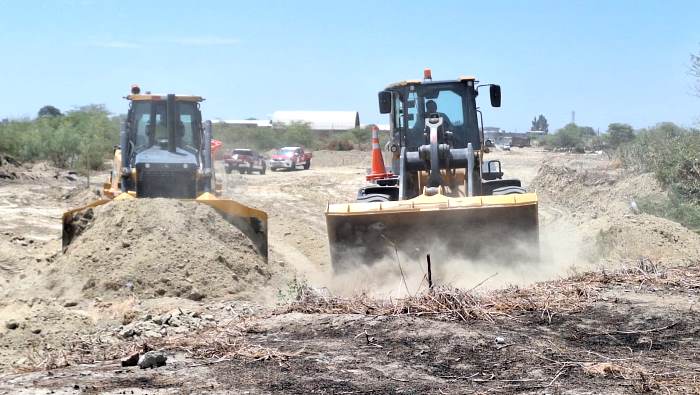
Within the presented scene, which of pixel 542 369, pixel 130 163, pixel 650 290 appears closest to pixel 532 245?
pixel 650 290

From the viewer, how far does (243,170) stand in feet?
135

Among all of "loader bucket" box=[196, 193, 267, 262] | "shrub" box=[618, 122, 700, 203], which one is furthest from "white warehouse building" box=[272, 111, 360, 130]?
"loader bucket" box=[196, 193, 267, 262]

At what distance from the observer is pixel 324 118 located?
301 ft

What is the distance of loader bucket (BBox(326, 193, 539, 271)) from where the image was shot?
429 inches

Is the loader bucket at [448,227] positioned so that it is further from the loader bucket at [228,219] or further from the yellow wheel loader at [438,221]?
the loader bucket at [228,219]

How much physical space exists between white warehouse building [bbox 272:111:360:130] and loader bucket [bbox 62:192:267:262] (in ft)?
246

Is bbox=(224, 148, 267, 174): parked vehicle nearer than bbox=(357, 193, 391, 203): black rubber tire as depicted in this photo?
No

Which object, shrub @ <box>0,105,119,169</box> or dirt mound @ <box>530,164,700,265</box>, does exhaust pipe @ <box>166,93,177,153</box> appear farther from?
shrub @ <box>0,105,119,169</box>

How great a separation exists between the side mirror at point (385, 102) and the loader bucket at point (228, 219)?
2521 mm

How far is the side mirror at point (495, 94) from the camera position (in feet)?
40.0

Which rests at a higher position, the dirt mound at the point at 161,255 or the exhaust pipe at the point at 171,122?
the exhaust pipe at the point at 171,122

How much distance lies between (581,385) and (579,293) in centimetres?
319

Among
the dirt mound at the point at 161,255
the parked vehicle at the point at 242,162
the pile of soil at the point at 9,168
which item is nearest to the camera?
the dirt mound at the point at 161,255

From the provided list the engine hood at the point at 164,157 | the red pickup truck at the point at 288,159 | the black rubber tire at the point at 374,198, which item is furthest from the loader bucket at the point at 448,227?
the red pickup truck at the point at 288,159
